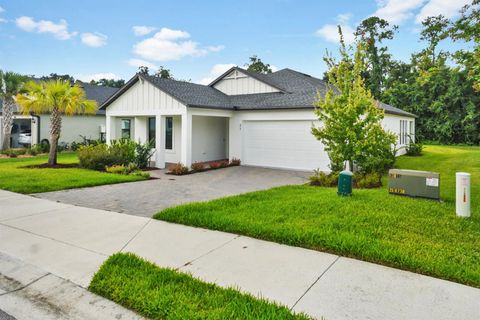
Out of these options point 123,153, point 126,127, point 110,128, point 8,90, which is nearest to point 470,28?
point 123,153

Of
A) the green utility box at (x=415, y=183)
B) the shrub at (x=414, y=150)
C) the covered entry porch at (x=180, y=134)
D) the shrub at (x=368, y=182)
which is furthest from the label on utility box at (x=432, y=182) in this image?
the shrub at (x=414, y=150)

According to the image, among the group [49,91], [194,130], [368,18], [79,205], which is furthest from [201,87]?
[368,18]

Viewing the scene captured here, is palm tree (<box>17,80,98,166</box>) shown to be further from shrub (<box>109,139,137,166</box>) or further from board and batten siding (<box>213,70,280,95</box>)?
board and batten siding (<box>213,70,280,95</box>)

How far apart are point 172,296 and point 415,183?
20.8 ft

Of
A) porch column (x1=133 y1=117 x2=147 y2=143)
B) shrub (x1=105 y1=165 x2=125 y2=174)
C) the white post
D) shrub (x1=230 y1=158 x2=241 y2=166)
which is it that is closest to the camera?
the white post

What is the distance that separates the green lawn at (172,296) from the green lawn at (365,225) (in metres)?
1.81

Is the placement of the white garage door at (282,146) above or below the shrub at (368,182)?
above

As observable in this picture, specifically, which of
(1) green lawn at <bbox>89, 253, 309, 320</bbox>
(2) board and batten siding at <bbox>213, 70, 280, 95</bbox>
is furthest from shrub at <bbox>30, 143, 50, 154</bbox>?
(1) green lawn at <bbox>89, 253, 309, 320</bbox>

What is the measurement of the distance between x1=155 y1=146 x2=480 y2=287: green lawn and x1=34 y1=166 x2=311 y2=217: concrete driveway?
1.29 meters

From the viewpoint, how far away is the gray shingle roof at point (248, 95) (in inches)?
574

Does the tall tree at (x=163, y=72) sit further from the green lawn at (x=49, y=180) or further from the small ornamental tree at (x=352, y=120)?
the small ornamental tree at (x=352, y=120)

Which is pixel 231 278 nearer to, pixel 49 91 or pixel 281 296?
pixel 281 296

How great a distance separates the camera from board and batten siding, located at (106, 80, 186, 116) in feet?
47.4

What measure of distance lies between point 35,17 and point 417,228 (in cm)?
2066
